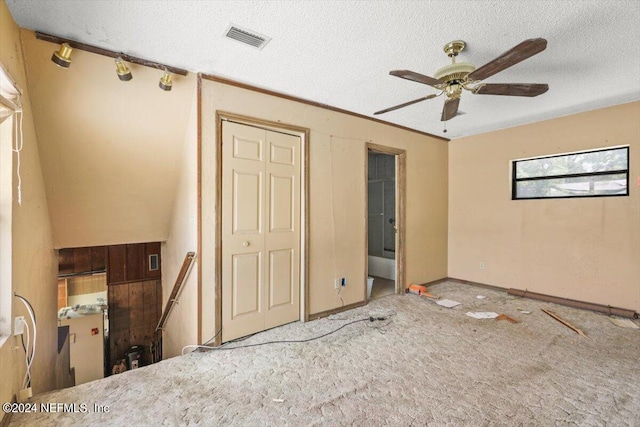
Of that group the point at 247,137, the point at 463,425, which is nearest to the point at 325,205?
the point at 247,137

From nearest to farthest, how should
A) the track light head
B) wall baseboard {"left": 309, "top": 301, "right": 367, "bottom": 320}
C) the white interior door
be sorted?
the track light head → the white interior door → wall baseboard {"left": 309, "top": 301, "right": 367, "bottom": 320}

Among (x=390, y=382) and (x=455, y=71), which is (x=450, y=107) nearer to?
(x=455, y=71)

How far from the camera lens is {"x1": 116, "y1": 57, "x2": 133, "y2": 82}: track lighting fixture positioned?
6.85 ft

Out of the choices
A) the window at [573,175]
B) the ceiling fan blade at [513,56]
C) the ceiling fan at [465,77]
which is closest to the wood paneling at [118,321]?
the ceiling fan at [465,77]

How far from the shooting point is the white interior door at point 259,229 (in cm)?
277

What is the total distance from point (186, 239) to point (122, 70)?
1531 millimetres

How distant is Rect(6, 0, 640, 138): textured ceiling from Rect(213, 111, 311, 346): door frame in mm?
364

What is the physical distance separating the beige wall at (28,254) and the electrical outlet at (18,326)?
0.04 m

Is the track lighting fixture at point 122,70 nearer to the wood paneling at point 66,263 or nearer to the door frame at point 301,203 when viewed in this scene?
the door frame at point 301,203

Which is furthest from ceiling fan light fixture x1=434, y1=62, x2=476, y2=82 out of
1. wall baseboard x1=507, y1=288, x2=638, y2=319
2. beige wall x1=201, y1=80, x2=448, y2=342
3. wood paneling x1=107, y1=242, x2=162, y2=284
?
wood paneling x1=107, y1=242, x2=162, y2=284

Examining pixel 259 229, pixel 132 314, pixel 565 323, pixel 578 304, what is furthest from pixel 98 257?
pixel 578 304

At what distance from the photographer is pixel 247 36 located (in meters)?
2.06

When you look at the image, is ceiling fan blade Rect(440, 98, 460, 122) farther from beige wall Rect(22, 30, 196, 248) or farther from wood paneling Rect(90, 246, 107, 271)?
wood paneling Rect(90, 246, 107, 271)

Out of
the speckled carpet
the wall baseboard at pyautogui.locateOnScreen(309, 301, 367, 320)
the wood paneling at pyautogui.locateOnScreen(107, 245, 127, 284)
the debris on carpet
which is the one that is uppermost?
the wood paneling at pyautogui.locateOnScreen(107, 245, 127, 284)
